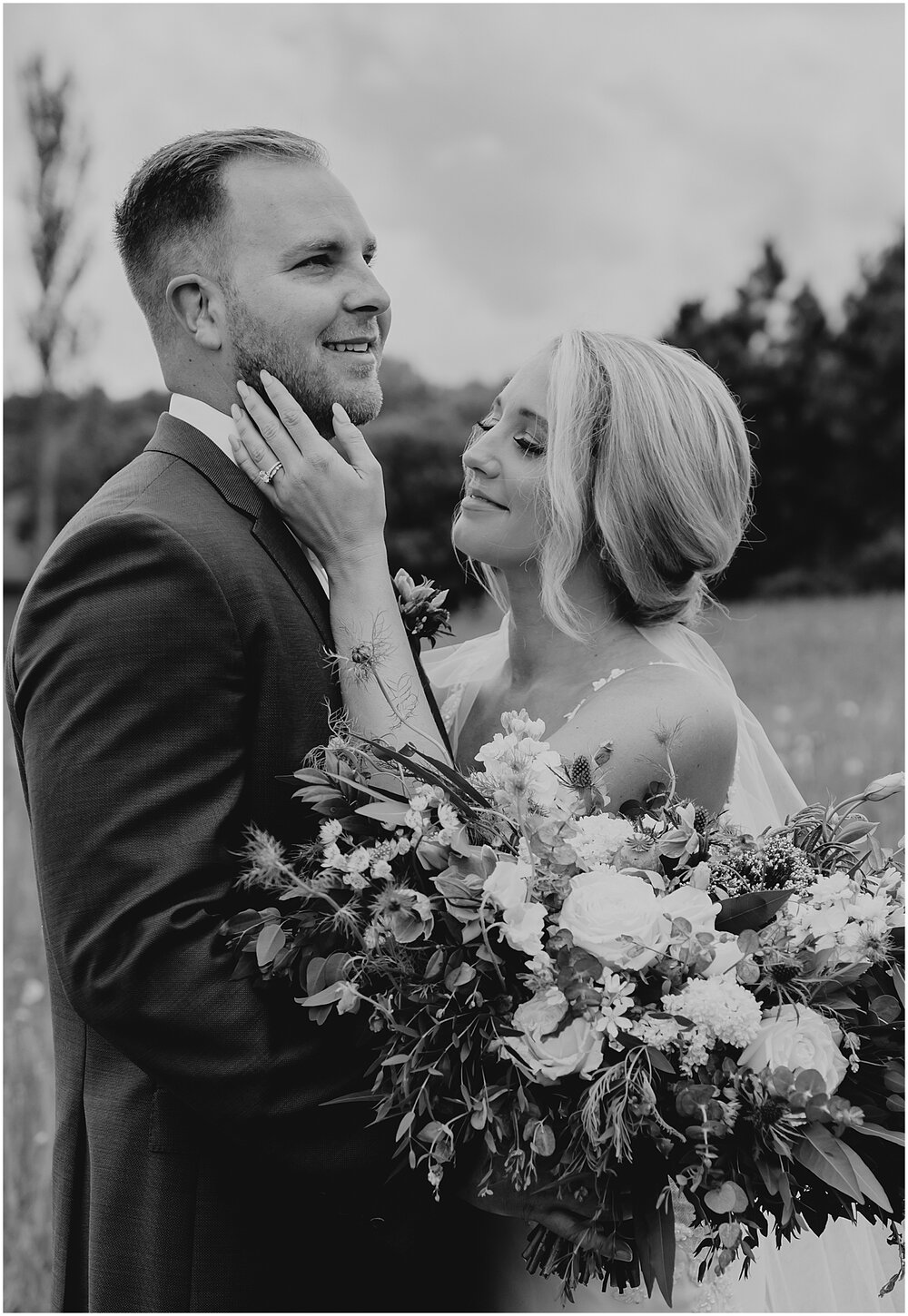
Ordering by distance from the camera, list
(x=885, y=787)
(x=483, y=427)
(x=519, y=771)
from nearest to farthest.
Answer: (x=519, y=771), (x=885, y=787), (x=483, y=427)

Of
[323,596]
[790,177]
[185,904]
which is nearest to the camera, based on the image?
[185,904]

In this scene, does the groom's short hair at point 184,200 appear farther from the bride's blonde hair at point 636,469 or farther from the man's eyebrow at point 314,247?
the bride's blonde hair at point 636,469

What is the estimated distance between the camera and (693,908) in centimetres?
218

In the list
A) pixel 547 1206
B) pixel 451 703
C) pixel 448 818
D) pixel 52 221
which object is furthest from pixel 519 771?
pixel 52 221

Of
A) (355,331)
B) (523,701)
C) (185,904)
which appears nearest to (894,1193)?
(185,904)

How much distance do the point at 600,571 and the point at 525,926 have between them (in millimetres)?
1583

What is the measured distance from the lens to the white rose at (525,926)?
2.10 meters

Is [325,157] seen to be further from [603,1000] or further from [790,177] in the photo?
[790,177]

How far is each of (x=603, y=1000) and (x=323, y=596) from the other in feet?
3.71

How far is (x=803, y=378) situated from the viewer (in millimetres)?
25188

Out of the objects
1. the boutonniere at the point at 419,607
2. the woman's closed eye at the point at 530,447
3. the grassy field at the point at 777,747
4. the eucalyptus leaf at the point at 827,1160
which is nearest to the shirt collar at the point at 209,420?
the boutonniere at the point at 419,607

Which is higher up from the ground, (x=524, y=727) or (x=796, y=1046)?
(x=524, y=727)

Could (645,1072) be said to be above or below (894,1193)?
above

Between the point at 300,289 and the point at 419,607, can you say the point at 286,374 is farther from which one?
the point at 419,607
